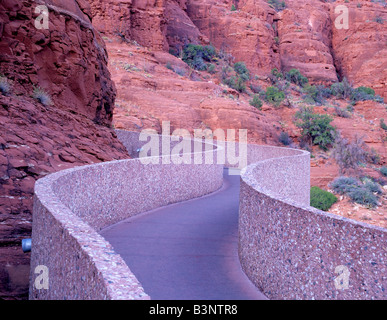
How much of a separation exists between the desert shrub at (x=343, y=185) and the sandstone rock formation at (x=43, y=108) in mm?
15422

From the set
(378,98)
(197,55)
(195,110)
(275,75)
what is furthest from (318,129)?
(378,98)

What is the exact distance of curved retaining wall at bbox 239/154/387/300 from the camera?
3771 mm

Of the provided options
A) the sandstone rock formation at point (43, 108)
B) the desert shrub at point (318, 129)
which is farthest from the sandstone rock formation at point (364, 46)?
the sandstone rock formation at point (43, 108)

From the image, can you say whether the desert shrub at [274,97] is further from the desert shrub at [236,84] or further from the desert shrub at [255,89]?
the desert shrub at [255,89]

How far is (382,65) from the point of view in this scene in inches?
2234

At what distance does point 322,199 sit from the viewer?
22.7 meters

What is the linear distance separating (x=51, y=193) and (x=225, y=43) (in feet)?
173

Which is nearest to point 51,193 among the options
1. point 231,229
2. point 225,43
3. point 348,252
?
point 348,252

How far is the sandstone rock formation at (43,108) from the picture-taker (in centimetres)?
763

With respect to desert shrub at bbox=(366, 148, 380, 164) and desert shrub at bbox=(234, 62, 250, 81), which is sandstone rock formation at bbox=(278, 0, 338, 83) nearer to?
desert shrub at bbox=(234, 62, 250, 81)

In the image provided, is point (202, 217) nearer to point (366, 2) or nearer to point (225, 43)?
point (225, 43)

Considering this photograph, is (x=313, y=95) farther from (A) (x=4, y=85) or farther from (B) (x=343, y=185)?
(A) (x=4, y=85)

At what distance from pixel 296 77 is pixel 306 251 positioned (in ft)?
174

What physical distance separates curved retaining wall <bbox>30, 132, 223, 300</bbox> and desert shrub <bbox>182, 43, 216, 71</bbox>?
34.2 metres
